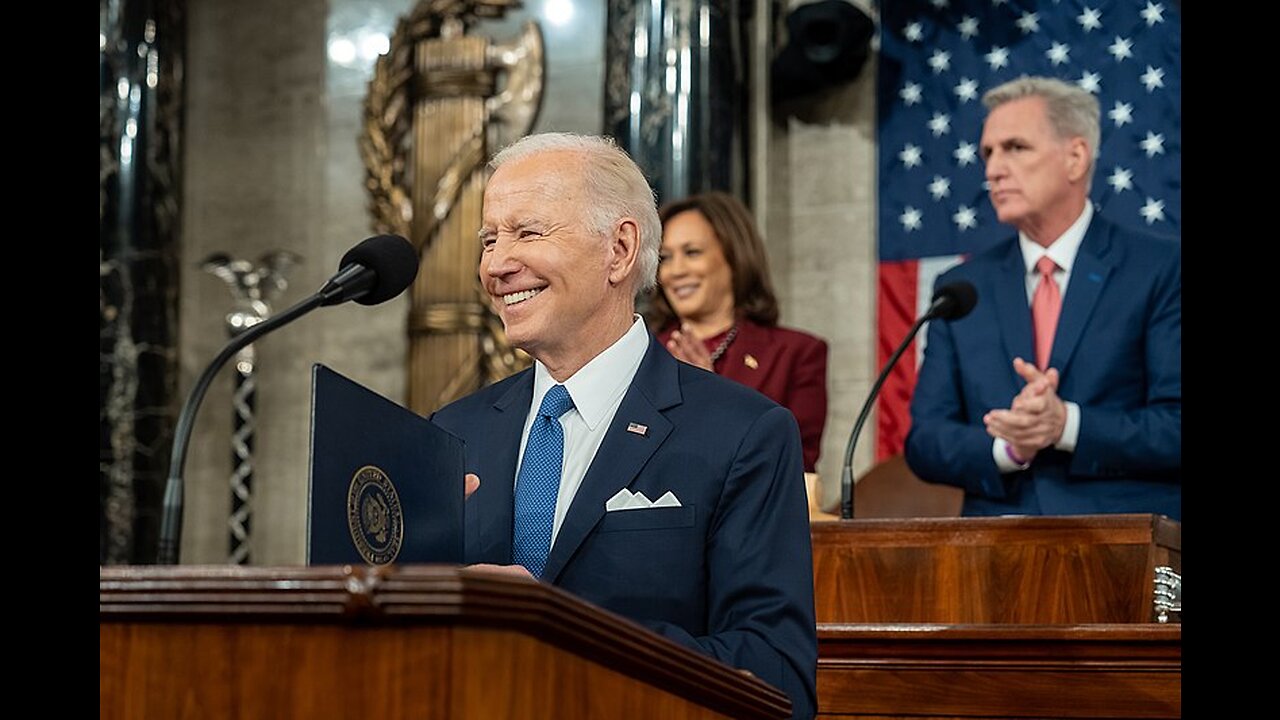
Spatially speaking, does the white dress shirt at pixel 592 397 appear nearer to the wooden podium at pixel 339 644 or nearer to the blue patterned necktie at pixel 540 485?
the blue patterned necktie at pixel 540 485

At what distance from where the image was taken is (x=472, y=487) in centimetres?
284

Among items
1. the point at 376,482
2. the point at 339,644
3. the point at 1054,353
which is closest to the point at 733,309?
the point at 1054,353

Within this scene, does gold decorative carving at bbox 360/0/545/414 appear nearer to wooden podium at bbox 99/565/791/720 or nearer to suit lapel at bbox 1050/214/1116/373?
suit lapel at bbox 1050/214/1116/373

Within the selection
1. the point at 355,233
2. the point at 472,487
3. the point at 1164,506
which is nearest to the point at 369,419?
the point at 472,487

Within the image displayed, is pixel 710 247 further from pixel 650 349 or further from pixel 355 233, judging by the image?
pixel 355 233

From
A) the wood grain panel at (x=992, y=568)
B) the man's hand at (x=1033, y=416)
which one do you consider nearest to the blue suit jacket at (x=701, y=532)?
the wood grain panel at (x=992, y=568)

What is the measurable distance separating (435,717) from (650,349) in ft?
4.26

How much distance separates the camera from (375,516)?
2287 mm

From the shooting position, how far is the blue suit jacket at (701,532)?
252 centimetres

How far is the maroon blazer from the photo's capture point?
5.66m

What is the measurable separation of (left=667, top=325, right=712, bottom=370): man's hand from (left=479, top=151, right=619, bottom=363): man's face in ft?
8.44

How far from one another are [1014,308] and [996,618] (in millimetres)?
2076

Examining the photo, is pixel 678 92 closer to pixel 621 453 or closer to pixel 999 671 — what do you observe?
pixel 999 671

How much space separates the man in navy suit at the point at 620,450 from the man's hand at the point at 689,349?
2397mm
